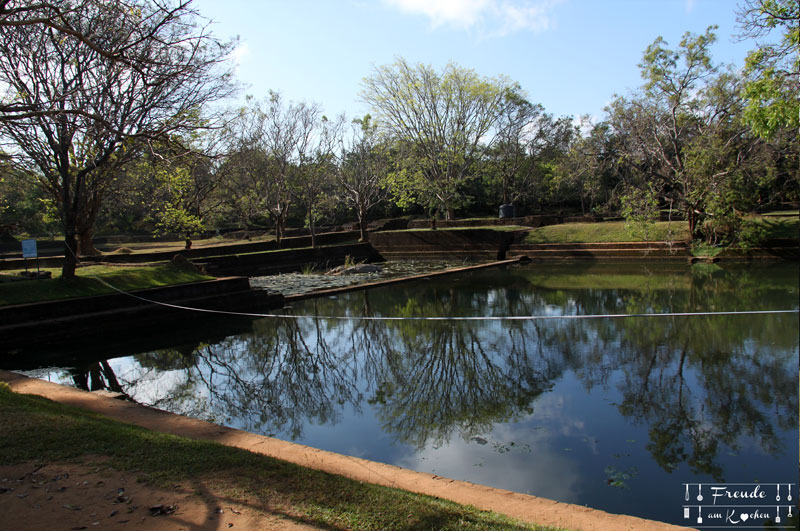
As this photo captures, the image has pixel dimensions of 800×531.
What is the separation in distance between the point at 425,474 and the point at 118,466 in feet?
7.35

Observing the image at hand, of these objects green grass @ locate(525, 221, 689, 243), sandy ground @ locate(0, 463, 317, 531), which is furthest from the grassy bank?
sandy ground @ locate(0, 463, 317, 531)

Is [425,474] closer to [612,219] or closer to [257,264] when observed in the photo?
[257,264]

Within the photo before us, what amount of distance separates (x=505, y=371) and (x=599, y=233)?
18241mm

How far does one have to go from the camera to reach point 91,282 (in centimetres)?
1245

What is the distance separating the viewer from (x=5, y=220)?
105 ft

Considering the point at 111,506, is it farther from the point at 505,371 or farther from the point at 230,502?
the point at 505,371

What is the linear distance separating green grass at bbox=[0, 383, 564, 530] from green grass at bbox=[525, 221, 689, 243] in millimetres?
19521

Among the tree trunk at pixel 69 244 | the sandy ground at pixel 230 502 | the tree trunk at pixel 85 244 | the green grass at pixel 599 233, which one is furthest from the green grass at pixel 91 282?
the green grass at pixel 599 233

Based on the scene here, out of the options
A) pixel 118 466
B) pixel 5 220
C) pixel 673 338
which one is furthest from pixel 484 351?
pixel 5 220

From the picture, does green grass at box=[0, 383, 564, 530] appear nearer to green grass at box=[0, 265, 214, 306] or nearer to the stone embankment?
the stone embankment

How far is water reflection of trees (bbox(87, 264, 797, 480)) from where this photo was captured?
5359 mm

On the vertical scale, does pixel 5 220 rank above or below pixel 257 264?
above

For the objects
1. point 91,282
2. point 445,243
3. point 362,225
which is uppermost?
point 362,225

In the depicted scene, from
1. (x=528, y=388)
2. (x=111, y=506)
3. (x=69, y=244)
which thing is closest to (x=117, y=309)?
(x=69, y=244)
